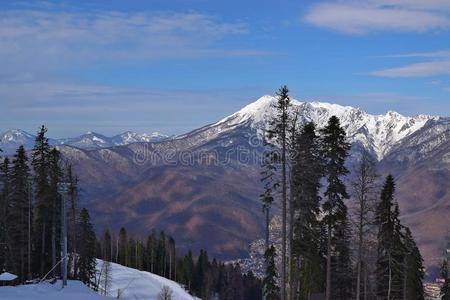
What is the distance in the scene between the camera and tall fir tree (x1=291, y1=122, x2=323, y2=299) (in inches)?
1608

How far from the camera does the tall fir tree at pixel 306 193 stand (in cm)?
4084

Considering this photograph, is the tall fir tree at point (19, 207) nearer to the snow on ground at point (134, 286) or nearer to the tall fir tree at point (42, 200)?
the tall fir tree at point (42, 200)

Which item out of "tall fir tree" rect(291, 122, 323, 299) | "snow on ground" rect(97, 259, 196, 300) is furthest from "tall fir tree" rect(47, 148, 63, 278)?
"tall fir tree" rect(291, 122, 323, 299)

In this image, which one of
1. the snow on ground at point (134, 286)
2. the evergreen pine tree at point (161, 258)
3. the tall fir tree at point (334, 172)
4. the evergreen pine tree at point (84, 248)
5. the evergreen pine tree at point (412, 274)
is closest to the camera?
the tall fir tree at point (334, 172)

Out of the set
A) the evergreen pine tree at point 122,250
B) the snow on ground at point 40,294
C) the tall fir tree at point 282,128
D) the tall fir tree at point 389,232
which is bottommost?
the evergreen pine tree at point 122,250

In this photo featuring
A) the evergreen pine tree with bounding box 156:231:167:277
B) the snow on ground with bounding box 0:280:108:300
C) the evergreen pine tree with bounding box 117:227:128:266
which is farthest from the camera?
the evergreen pine tree with bounding box 156:231:167:277

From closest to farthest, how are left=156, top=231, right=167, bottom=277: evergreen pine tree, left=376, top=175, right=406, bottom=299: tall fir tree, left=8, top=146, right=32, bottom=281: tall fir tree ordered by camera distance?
left=376, top=175, right=406, bottom=299: tall fir tree, left=8, top=146, right=32, bottom=281: tall fir tree, left=156, top=231, right=167, bottom=277: evergreen pine tree

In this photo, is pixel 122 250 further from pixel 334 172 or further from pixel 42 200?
pixel 334 172

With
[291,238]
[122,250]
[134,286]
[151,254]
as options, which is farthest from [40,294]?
[122,250]

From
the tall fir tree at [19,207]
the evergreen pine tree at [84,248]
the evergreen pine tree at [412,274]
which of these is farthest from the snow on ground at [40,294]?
the evergreen pine tree at [84,248]

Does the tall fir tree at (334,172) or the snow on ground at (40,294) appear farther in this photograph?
the tall fir tree at (334,172)

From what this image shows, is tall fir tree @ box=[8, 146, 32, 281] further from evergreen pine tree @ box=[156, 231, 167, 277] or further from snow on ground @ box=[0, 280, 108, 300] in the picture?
evergreen pine tree @ box=[156, 231, 167, 277]

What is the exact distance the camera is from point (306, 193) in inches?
1683

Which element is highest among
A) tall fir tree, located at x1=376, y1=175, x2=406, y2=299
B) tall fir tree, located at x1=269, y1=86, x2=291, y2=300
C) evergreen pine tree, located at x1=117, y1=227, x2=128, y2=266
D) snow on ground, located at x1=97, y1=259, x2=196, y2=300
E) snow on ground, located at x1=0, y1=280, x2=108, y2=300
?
tall fir tree, located at x1=269, y1=86, x2=291, y2=300
